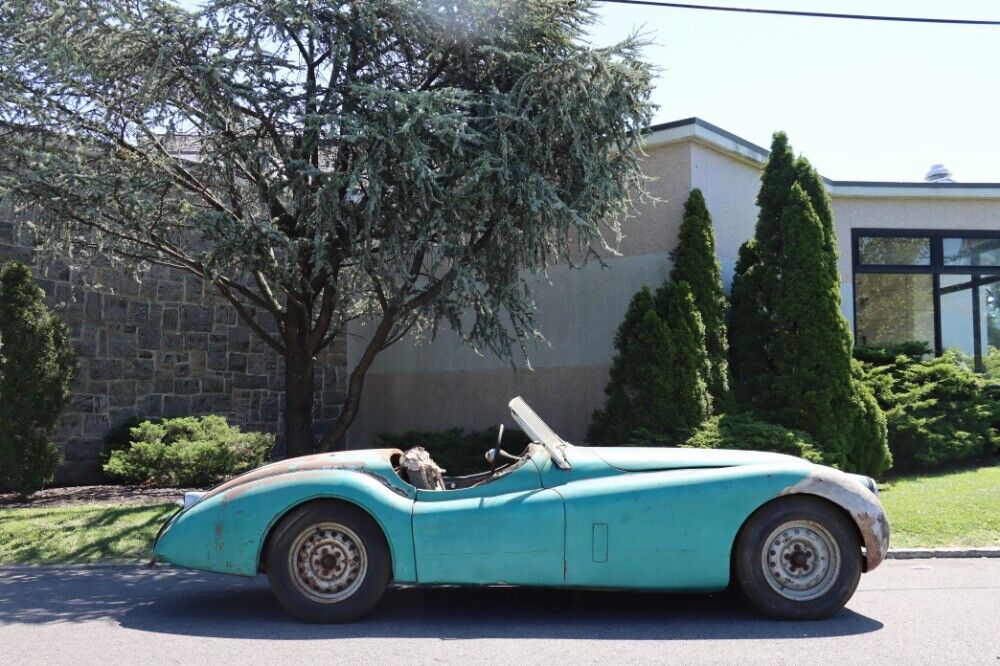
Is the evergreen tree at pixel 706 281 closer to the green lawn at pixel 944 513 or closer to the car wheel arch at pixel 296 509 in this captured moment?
the green lawn at pixel 944 513

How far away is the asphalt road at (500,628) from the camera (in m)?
5.03

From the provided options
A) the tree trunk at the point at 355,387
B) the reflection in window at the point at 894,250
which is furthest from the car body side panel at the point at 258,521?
the reflection in window at the point at 894,250

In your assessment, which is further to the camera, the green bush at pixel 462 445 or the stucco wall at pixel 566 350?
the stucco wall at pixel 566 350

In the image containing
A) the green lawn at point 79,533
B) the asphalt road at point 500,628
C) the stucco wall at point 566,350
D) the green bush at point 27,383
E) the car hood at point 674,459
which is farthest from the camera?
the stucco wall at point 566,350

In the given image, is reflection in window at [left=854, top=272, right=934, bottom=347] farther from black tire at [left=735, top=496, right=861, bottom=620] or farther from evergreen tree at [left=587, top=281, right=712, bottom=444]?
black tire at [left=735, top=496, right=861, bottom=620]

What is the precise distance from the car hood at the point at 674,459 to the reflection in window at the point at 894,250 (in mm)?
10201

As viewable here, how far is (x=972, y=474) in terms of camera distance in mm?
12180

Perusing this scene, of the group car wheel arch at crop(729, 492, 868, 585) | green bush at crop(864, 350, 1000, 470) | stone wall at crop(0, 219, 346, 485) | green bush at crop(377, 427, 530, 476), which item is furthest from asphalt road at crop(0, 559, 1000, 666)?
stone wall at crop(0, 219, 346, 485)

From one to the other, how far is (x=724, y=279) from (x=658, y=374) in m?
2.71

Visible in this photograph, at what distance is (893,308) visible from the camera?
50.6 feet

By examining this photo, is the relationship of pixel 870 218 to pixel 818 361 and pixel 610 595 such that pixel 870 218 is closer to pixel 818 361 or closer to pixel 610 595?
pixel 818 361

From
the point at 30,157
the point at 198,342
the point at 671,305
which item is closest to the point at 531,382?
the point at 671,305

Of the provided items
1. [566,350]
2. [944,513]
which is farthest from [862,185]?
[944,513]

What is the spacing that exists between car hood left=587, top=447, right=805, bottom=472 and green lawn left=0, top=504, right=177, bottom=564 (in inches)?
186
